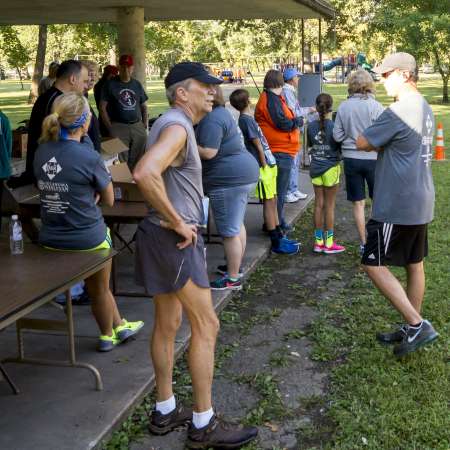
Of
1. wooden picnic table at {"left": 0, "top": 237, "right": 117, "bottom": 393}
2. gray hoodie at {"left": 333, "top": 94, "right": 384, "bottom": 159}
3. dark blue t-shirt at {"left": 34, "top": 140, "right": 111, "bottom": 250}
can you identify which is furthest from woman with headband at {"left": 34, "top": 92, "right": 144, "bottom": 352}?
gray hoodie at {"left": 333, "top": 94, "right": 384, "bottom": 159}

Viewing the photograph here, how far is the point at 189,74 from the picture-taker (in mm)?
3160

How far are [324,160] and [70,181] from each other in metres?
3.31

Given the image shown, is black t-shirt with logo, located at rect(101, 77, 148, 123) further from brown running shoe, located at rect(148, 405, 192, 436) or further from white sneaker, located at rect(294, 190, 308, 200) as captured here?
brown running shoe, located at rect(148, 405, 192, 436)

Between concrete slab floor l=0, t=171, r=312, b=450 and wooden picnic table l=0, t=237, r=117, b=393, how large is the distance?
100 mm

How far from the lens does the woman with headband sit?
3.96 metres

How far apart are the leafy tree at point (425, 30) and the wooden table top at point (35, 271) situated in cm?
2559

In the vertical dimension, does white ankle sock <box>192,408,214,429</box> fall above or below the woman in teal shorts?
below

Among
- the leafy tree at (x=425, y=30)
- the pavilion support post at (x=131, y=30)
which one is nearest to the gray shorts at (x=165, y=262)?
the pavilion support post at (x=131, y=30)

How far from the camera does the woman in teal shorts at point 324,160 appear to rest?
263 inches

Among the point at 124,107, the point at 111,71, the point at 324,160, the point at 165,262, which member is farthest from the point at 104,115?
the point at 165,262

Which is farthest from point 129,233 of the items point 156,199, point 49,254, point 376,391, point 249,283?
point 156,199

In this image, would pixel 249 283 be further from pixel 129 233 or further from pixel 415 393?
pixel 415 393

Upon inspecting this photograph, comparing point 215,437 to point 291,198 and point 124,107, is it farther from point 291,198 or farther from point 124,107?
point 124,107

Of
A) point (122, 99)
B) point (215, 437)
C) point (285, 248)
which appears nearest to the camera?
point (215, 437)
